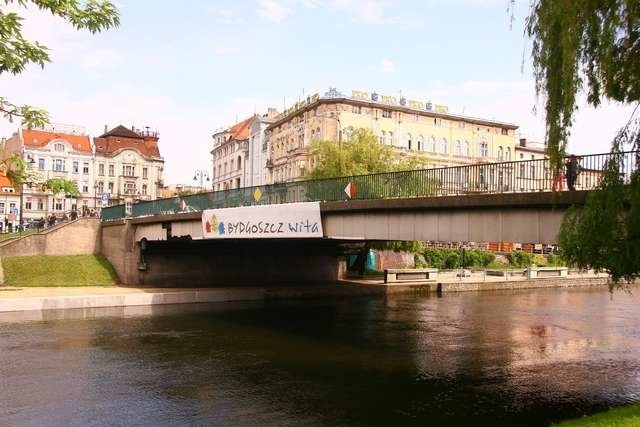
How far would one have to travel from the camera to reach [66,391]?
1806 cm

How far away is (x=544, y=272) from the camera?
5878 cm

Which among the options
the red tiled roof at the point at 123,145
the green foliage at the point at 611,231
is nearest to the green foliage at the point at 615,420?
the green foliage at the point at 611,231

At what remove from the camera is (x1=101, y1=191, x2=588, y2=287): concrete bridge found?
17.8m

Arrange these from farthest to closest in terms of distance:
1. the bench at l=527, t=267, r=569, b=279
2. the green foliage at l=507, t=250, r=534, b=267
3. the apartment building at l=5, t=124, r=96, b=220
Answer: the apartment building at l=5, t=124, r=96, b=220, the green foliage at l=507, t=250, r=534, b=267, the bench at l=527, t=267, r=569, b=279

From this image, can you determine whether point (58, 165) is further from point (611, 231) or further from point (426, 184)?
point (611, 231)

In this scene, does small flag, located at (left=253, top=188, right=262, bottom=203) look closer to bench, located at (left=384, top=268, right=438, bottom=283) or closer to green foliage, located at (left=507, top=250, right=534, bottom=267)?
bench, located at (left=384, top=268, right=438, bottom=283)

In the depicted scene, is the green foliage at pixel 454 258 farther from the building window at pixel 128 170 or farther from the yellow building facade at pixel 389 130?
the building window at pixel 128 170

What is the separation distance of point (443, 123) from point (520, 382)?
66303 mm

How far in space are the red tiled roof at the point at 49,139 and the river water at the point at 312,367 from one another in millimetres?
69367

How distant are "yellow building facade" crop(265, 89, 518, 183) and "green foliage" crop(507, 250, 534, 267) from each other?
54.7 feet

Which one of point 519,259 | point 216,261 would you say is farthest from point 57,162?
point 519,259

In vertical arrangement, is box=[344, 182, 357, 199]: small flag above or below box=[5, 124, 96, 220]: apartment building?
below

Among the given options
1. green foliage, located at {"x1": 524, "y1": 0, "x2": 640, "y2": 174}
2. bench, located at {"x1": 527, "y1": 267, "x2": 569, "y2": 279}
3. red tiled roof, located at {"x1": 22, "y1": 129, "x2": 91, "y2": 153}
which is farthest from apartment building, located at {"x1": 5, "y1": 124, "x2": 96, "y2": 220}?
green foliage, located at {"x1": 524, "y1": 0, "x2": 640, "y2": 174}

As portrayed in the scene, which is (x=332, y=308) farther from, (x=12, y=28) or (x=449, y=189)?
(x=12, y=28)
